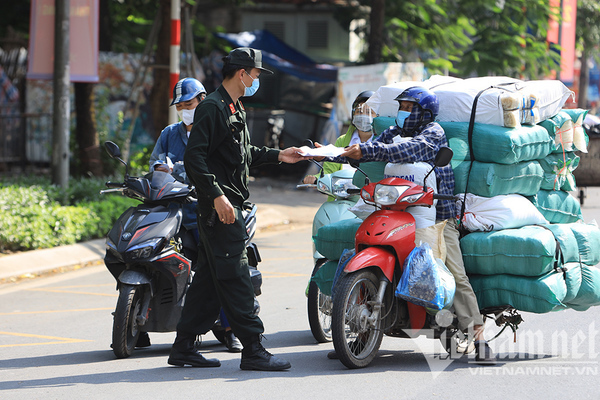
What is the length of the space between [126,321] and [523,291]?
2.61 meters

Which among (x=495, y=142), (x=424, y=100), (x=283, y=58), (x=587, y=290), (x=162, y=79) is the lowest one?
(x=587, y=290)

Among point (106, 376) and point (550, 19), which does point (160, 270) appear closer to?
point (106, 376)

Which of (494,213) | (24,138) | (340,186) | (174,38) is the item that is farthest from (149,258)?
(24,138)

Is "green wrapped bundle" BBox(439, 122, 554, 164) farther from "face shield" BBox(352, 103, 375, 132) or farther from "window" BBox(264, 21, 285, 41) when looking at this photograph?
"window" BBox(264, 21, 285, 41)

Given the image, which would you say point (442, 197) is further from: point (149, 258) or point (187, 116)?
point (187, 116)

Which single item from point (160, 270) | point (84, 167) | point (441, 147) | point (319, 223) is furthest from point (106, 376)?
point (84, 167)

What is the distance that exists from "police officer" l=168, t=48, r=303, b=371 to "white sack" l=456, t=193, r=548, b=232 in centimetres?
128

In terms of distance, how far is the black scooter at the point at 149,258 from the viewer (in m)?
5.19

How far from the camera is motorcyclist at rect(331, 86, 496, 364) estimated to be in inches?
191

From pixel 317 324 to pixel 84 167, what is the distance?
8626 mm

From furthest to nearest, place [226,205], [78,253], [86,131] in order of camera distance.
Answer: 1. [86,131]
2. [78,253]
3. [226,205]

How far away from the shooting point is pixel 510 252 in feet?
16.4

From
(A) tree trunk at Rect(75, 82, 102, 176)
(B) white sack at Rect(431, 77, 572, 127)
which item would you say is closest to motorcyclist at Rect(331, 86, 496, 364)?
(B) white sack at Rect(431, 77, 572, 127)

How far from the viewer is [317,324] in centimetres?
589
